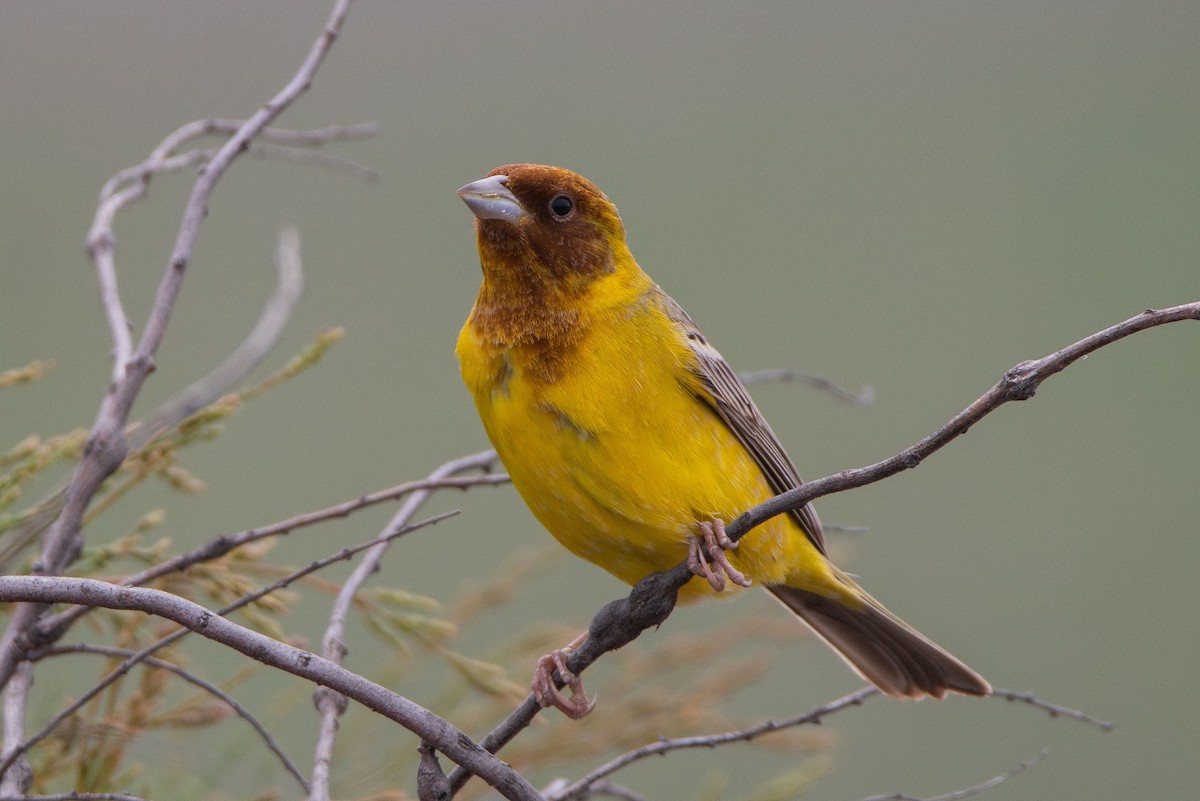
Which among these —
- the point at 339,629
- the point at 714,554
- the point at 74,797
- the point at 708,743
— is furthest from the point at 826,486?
the point at 74,797

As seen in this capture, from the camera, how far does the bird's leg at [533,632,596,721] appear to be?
9.86 feet

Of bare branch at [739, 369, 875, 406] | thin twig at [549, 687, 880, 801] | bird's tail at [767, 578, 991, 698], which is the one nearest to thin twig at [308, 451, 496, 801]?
thin twig at [549, 687, 880, 801]

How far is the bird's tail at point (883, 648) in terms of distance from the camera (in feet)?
12.3

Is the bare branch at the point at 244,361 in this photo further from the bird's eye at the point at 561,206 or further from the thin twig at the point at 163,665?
the bird's eye at the point at 561,206

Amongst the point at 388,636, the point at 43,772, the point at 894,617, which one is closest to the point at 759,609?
the point at 894,617

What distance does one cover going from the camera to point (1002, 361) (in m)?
8.39

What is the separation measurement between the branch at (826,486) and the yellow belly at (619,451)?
375 millimetres

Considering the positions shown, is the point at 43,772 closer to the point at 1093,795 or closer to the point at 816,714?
the point at 816,714

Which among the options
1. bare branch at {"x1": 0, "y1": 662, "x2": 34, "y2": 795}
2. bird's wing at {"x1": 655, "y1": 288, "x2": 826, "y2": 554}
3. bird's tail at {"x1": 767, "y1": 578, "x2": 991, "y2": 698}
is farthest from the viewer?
bird's tail at {"x1": 767, "y1": 578, "x2": 991, "y2": 698}

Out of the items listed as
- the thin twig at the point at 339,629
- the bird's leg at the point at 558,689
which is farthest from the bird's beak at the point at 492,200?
the bird's leg at the point at 558,689

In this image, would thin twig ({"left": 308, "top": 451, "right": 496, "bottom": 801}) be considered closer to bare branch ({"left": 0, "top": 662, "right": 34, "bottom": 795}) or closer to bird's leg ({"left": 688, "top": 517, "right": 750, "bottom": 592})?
bare branch ({"left": 0, "top": 662, "right": 34, "bottom": 795})

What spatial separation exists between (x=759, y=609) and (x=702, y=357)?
1111mm

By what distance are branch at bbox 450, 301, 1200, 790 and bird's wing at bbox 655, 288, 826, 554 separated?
2.45 ft

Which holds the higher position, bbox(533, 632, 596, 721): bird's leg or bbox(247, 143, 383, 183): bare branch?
bbox(247, 143, 383, 183): bare branch
